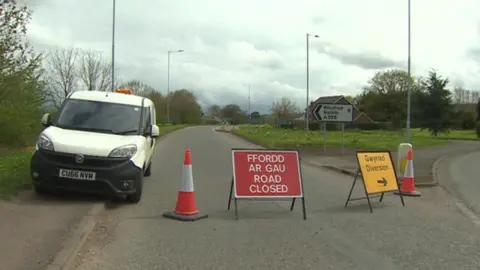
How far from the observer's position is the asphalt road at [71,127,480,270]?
6.04 m

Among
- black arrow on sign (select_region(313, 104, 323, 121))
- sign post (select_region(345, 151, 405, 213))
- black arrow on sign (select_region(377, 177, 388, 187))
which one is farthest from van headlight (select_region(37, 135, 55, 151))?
black arrow on sign (select_region(313, 104, 323, 121))

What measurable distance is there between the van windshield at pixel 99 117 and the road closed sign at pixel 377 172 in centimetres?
437

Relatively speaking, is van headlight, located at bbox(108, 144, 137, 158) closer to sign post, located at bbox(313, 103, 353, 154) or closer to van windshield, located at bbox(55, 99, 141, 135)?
van windshield, located at bbox(55, 99, 141, 135)

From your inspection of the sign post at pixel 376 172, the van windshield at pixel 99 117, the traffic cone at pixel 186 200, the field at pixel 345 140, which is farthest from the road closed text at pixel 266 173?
the field at pixel 345 140

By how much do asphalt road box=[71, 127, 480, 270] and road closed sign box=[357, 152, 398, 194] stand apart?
0.40m

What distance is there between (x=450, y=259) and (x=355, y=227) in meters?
2.02

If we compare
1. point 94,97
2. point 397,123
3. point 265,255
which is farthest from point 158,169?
point 397,123

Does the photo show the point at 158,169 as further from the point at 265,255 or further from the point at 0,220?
the point at 265,255

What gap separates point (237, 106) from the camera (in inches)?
5118

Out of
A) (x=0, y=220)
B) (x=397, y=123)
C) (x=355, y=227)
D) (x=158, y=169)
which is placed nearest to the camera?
(x=0, y=220)

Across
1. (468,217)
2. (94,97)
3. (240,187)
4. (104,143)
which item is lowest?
(468,217)

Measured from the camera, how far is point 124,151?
939 cm

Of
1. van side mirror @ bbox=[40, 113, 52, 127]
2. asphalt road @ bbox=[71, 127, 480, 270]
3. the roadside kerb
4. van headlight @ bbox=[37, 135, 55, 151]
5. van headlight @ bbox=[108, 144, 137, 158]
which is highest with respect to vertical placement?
van side mirror @ bbox=[40, 113, 52, 127]

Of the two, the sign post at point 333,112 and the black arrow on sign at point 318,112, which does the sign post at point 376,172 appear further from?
the sign post at point 333,112
